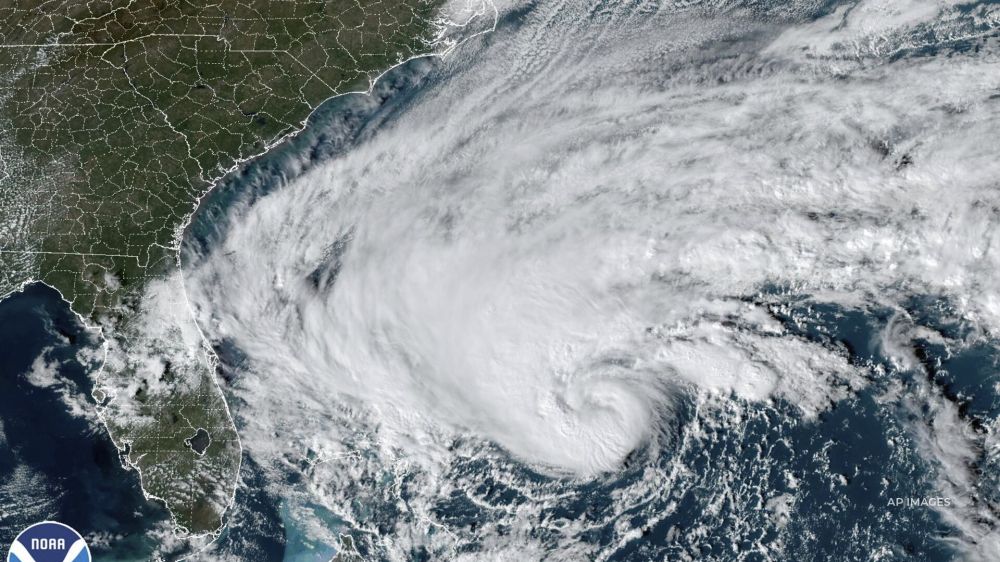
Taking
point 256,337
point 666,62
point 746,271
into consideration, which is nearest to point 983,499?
point 746,271

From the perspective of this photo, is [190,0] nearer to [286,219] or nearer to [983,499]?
[286,219]

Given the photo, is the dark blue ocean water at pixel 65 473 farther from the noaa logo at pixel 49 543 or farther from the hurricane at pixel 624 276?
the hurricane at pixel 624 276

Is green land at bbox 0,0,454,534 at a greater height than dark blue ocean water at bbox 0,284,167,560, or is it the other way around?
green land at bbox 0,0,454,534

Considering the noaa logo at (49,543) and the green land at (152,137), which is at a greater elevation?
the green land at (152,137)

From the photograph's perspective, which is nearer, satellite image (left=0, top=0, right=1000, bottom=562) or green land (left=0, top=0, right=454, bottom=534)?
satellite image (left=0, top=0, right=1000, bottom=562)

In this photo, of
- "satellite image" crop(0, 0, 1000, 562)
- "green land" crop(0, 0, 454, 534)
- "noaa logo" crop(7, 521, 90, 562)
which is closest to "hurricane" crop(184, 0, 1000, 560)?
"satellite image" crop(0, 0, 1000, 562)

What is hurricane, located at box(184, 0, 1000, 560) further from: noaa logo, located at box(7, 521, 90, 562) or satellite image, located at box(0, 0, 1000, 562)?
noaa logo, located at box(7, 521, 90, 562)

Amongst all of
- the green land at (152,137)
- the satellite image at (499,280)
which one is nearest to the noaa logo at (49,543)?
the satellite image at (499,280)
